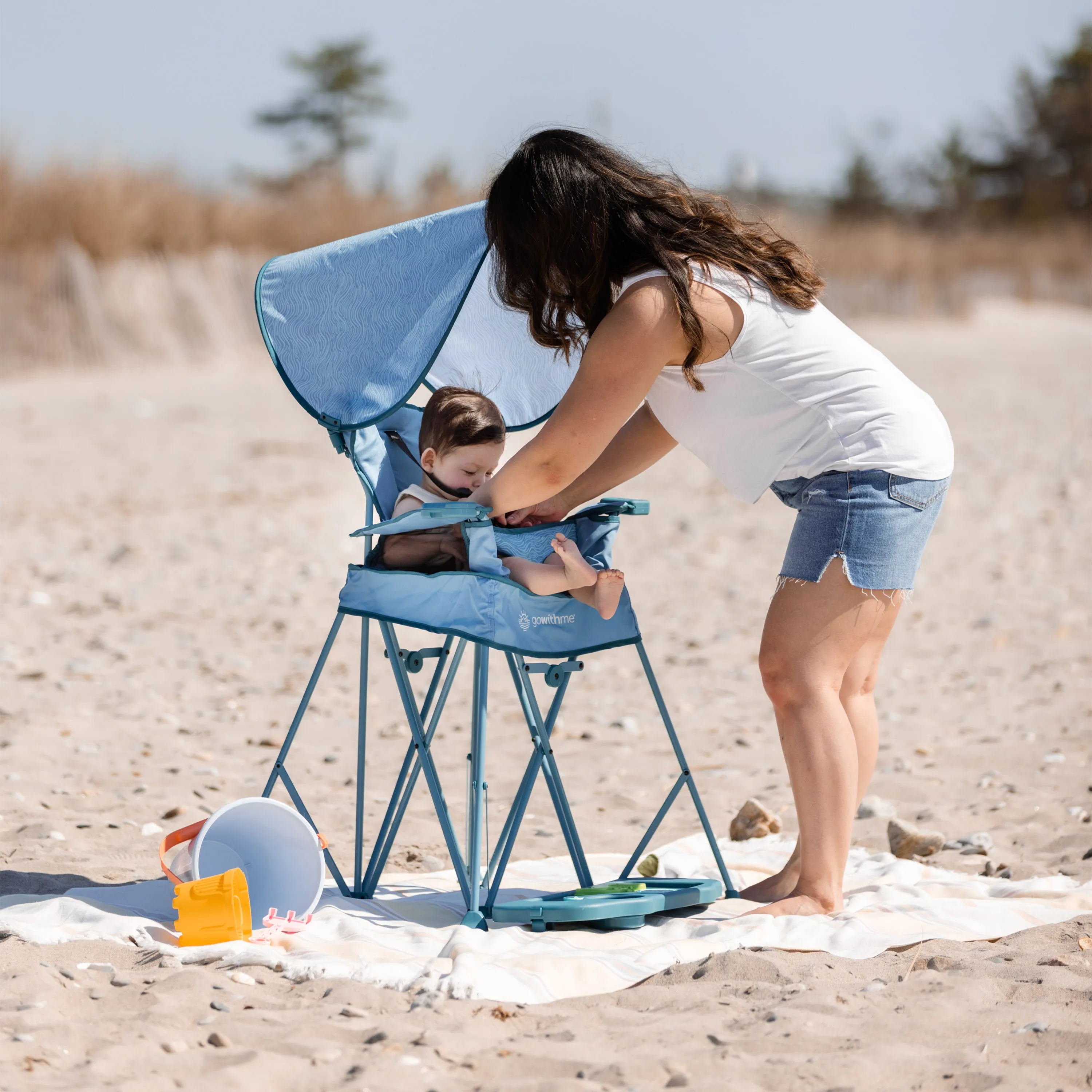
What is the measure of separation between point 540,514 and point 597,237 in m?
0.73

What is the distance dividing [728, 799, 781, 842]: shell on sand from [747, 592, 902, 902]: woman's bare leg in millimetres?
607

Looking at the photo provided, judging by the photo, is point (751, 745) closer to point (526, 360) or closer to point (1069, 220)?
point (526, 360)

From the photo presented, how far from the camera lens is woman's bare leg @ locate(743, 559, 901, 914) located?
277 cm

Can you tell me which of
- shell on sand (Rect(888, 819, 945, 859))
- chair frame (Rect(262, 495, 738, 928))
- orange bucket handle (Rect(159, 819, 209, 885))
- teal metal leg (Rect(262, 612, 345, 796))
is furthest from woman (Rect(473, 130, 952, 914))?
orange bucket handle (Rect(159, 819, 209, 885))

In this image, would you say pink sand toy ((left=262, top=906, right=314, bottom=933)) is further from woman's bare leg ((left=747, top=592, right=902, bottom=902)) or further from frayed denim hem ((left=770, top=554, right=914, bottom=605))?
frayed denim hem ((left=770, top=554, right=914, bottom=605))

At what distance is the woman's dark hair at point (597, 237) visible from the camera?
2654 mm

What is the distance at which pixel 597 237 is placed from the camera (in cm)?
267

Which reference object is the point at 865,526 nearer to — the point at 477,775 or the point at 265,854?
the point at 477,775

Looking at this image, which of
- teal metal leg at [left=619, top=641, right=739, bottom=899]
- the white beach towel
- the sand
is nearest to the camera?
the sand

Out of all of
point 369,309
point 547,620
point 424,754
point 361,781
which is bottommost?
point 361,781

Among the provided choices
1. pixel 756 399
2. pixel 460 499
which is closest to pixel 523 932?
pixel 460 499

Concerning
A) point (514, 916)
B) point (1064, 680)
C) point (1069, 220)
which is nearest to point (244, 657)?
point (514, 916)

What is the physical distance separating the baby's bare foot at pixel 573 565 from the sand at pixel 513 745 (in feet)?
2.77

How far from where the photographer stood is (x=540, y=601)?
2828 millimetres
